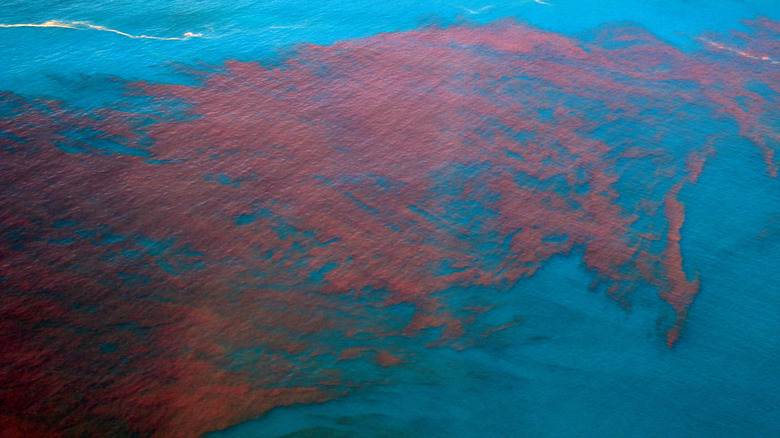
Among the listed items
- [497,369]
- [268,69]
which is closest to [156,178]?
[268,69]

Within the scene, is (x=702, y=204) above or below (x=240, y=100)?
below

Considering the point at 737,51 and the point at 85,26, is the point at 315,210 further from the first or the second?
the point at 737,51

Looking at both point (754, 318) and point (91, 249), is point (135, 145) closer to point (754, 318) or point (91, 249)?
point (91, 249)

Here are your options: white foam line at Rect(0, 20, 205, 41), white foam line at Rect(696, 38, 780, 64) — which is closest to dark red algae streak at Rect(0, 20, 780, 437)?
white foam line at Rect(696, 38, 780, 64)

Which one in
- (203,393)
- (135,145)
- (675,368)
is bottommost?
(675,368)

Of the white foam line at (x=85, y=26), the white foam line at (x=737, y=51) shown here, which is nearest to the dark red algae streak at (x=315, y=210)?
the white foam line at (x=737, y=51)

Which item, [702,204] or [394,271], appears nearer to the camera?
[394,271]

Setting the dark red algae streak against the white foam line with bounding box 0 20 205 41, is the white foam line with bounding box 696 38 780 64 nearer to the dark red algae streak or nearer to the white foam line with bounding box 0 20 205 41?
the dark red algae streak

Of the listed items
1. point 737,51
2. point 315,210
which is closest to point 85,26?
point 315,210

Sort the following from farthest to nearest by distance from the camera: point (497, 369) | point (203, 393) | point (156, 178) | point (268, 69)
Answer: point (268, 69)
point (156, 178)
point (497, 369)
point (203, 393)
